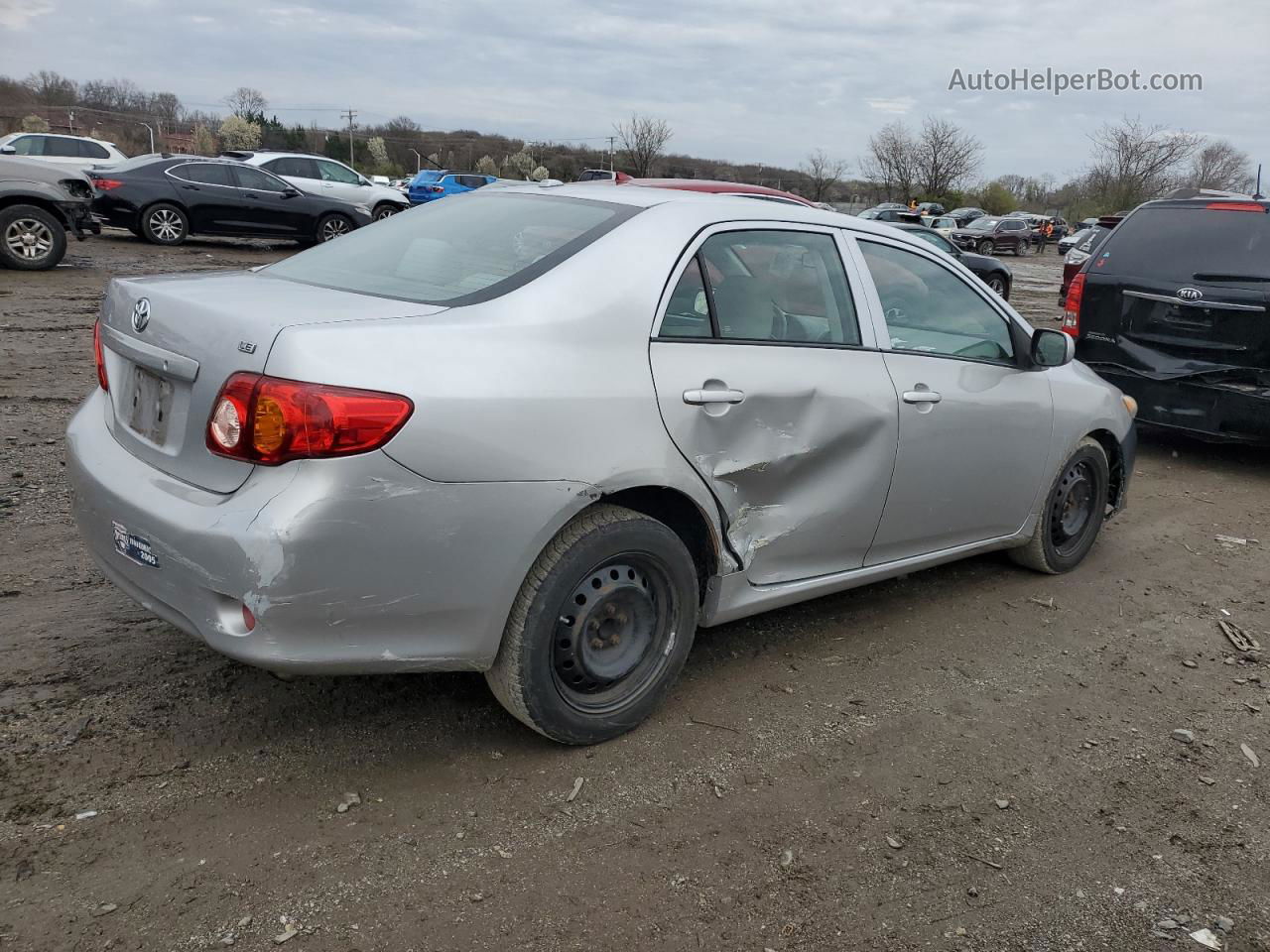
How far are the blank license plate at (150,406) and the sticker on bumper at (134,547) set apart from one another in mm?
261

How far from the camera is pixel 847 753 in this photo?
10.6 feet

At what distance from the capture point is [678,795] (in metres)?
2.96

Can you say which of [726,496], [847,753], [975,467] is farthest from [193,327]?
[975,467]

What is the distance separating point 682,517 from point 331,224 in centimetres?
1697

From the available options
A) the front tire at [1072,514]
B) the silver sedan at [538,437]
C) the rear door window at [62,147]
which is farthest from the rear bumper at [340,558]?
the rear door window at [62,147]

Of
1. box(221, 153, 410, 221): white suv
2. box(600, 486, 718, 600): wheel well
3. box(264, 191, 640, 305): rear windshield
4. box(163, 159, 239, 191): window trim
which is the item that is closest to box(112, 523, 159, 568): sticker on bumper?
box(264, 191, 640, 305): rear windshield

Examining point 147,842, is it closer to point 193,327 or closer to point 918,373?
point 193,327

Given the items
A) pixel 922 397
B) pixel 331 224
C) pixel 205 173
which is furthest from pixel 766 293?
pixel 331 224

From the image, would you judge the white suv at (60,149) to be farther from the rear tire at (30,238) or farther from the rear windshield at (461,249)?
the rear windshield at (461,249)

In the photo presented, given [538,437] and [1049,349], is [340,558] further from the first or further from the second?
[1049,349]

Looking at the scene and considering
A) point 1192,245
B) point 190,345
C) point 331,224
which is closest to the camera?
point 190,345

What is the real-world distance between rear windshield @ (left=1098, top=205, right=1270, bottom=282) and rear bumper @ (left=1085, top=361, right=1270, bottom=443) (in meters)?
0.68

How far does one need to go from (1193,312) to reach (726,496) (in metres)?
4.81

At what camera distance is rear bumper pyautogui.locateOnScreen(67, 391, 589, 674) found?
2473 millimetres
